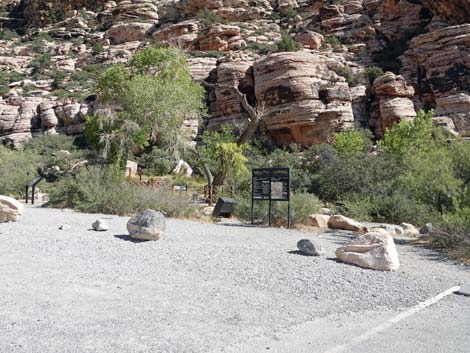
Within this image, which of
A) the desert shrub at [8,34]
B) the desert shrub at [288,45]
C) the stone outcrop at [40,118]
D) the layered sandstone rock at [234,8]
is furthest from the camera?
the desert shrub at [8,34]

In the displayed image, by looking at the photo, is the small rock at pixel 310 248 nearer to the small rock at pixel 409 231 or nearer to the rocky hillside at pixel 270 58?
the small rock at pixel 409 231

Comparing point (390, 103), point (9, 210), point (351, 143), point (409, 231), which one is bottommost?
point (409, 231)

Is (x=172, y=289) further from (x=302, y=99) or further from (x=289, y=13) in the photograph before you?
(x=289, y=13)

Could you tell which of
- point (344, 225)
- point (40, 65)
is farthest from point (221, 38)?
point (344, 225)

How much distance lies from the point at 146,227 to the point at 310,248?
2.70 m

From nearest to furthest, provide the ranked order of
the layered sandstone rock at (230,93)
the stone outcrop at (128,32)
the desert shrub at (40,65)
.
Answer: the layered sandstone rock at (230,93) → the desert shrub at (40,65) → the stone outcrop at (128,32)

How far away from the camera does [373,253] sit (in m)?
5.73

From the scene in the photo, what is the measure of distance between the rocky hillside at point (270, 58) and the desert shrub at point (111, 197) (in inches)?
376

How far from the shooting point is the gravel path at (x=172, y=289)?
3.10 metres

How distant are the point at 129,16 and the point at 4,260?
57841 millimetres

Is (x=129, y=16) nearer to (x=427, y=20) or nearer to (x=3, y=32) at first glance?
(x=3, y=32)

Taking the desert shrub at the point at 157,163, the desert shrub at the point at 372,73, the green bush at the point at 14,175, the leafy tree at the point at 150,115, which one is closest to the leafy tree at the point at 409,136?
the desert shrub at the point at 372,73

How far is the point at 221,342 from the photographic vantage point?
3062 mm

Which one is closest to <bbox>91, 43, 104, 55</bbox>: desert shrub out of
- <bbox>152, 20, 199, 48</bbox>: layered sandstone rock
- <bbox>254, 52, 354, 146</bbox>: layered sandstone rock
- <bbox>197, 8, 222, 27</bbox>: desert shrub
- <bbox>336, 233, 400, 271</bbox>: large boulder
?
<bbox>152, 20, 199, 48</bbox>: layered sandstone rock
